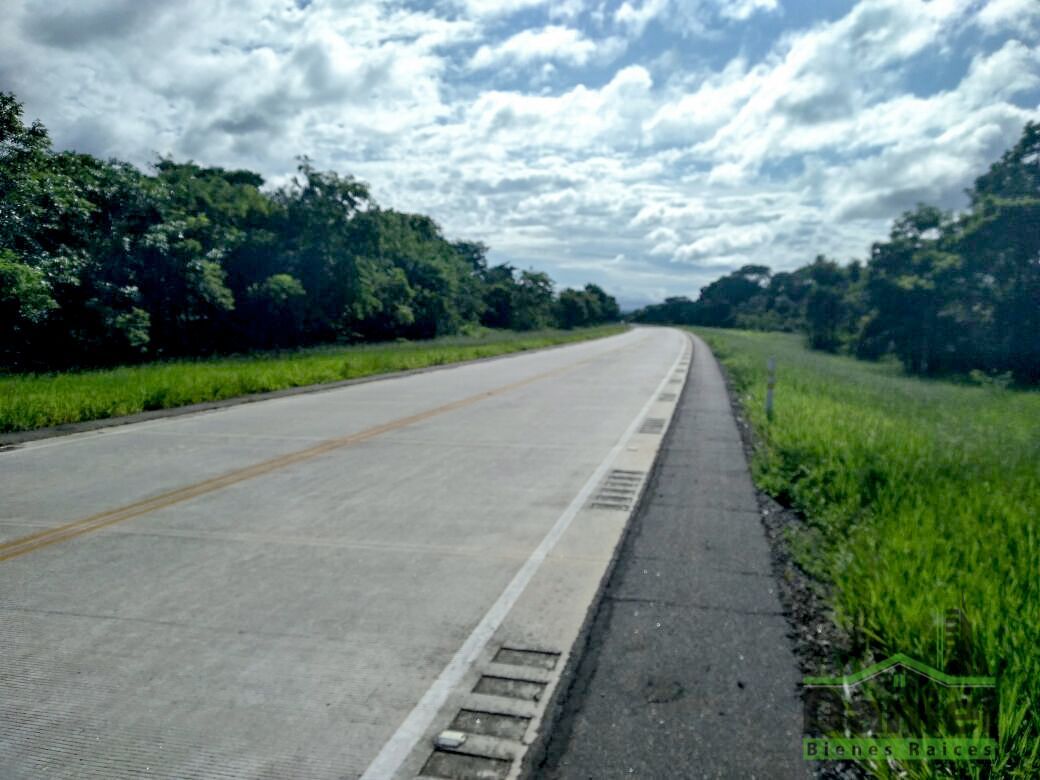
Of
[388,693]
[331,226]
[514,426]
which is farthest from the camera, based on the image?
[331,226]

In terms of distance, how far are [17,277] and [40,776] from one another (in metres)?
21.3

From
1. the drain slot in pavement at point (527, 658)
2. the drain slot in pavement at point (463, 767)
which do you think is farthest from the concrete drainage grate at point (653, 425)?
the drain slot in pavement at point (463, 767)

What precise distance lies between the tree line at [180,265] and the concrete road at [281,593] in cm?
1416

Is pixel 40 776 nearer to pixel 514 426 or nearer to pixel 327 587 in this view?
pixel 327 587

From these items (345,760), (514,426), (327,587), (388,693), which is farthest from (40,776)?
(514,426)

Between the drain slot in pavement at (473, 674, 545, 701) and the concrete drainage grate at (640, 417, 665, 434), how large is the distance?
9.68 meters

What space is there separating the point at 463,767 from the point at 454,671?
2.93ft

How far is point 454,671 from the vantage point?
4297 mm

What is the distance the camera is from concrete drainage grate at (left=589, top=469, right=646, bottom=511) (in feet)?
27.0

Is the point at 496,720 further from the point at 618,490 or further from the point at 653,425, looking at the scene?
the point at 653,425

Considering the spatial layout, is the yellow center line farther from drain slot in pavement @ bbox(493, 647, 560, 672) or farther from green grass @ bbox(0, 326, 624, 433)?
green grass @ bbox(0, 326, 624, 433)

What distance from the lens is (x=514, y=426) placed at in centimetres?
1391

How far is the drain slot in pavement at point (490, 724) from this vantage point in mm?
3695

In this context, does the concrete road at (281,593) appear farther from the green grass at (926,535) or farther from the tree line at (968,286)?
the tree line at (968,286)
